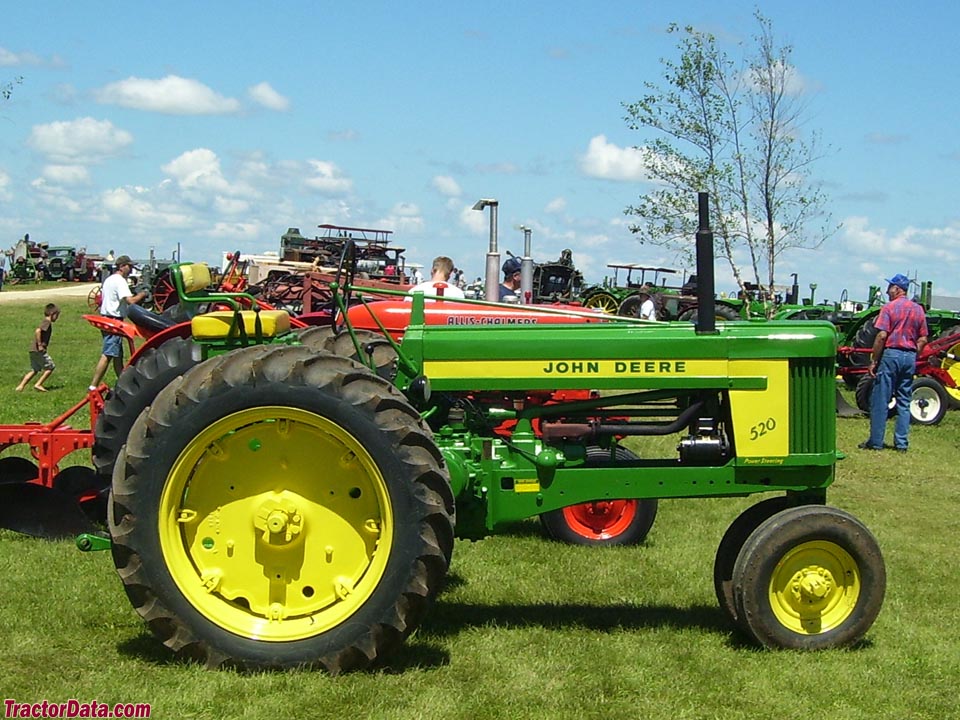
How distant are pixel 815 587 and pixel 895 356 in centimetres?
775

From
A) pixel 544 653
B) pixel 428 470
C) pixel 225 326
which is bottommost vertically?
pixel 544 653

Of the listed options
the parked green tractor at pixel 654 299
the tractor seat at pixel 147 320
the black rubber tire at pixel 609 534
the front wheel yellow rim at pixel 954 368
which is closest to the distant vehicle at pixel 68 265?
the parked green tractor at pixel 654 299

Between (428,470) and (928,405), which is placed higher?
(428,470)

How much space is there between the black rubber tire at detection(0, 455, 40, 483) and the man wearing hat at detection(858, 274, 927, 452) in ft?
26.9

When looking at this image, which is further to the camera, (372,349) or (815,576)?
(372,349)

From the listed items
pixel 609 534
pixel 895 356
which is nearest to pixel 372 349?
pixel 609 534

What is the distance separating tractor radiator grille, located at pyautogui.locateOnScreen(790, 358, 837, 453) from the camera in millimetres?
5074

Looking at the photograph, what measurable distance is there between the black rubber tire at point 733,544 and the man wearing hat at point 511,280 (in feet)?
25.2

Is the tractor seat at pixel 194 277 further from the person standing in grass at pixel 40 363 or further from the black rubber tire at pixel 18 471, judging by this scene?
the person standing in grass at pixel 40 363

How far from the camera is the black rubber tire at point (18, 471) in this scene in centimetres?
698

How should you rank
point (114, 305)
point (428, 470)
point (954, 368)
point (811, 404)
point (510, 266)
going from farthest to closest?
point (954, 368)
point (114, 305)
point (510, 266)
point (811, 404)
point (428, 470)

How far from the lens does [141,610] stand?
448 cm

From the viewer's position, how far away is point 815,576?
4.95m

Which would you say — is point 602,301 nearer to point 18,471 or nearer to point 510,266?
point 510,266
